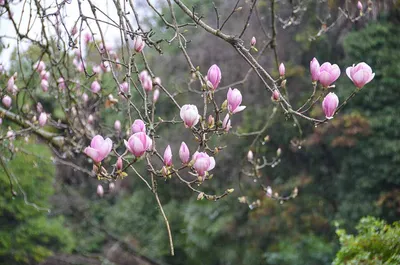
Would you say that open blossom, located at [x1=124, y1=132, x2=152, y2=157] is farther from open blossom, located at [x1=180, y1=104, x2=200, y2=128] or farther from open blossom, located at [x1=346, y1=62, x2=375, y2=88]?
open blossom, located at [x1=346, y1=62, x2=375, y2=88]

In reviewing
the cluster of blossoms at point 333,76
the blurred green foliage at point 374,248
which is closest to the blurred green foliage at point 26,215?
the blurred green foliage at point 374,248

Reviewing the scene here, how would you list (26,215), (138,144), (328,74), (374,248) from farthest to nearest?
(26,215) → (374,248) → (328,74) → (138,144)

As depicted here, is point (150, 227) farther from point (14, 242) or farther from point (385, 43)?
point (385, 43)

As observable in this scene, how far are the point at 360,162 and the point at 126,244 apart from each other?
3914 millimetres

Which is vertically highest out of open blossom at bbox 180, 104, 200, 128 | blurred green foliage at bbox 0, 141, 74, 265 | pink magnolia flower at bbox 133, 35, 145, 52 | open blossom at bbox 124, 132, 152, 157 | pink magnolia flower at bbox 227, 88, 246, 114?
blurred green foliage at bbox 0, 141, 74, 265

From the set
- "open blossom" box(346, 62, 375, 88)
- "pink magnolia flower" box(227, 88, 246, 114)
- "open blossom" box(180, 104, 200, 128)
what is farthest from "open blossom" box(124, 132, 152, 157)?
"open blossom" box(346, 62, 375, 88)

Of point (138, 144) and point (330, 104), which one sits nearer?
point (138, 144)

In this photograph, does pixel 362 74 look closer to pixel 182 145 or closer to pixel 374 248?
pixel 182 145

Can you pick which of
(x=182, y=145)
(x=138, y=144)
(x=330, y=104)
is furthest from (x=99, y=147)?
(x=330, y=104)

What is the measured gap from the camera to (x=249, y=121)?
655 centimetres

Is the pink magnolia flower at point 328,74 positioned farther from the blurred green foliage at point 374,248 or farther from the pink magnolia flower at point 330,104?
the blurred green foliage at point 374,248

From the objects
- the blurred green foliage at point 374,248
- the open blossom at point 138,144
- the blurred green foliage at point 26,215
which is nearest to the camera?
the open blossom at point 138,144

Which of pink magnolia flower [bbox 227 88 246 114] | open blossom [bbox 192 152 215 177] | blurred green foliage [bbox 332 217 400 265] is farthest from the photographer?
blurred green foliage [bbox 332 217 400 265]

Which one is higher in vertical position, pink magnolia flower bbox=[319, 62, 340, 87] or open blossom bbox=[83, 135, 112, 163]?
pink magnolia flower bbox=[319, 62, 340, 87]
